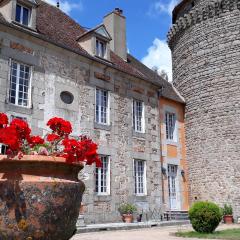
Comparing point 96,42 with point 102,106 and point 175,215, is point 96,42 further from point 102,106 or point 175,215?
point 175,215

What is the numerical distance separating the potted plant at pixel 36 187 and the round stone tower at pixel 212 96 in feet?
40.6

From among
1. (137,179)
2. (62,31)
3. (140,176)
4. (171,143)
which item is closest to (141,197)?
(137,179)

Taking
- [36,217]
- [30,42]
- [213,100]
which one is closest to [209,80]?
[213,100]

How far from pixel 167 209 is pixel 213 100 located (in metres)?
5.24

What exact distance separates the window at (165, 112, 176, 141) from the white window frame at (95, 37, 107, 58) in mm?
4475

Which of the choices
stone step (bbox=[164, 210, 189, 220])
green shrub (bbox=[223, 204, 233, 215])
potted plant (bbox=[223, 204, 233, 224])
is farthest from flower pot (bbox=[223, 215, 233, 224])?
stone step (bbox=[164, 210, 189, 220])

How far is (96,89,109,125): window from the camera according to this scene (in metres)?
13.8

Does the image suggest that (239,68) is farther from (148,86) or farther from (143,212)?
(143,212)

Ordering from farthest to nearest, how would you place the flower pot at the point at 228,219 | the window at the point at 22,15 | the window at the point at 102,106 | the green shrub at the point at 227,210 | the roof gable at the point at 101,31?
the green shrub at the point at 227,210, the flower pot at the point at 228,219, the roof gable at the point at 101,31, the window at the point at 102,106, the window at the point at 22,15

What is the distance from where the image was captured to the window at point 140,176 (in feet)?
48.1

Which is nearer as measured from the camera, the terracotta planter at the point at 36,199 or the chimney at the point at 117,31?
the terracotta planter at the point at 36,199

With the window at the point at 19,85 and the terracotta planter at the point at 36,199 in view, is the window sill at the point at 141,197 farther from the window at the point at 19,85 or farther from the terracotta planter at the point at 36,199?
the terracotta planter at the point at 36,199

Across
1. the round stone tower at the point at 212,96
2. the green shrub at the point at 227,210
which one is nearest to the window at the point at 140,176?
the round stone tower at the point at 212,96

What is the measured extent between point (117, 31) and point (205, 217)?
1033 centimetres
